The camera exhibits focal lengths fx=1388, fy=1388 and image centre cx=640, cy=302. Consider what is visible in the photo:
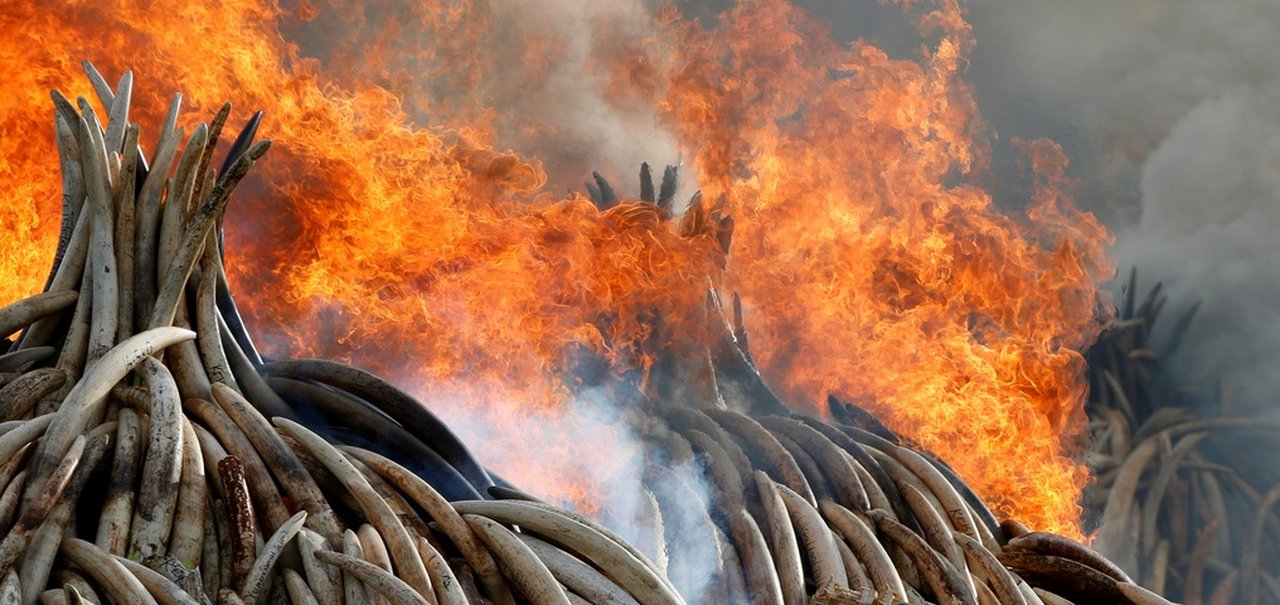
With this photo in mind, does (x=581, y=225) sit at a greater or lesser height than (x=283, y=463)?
greater

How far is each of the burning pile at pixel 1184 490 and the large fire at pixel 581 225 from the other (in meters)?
0.39

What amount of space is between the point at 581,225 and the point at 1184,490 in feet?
10.7

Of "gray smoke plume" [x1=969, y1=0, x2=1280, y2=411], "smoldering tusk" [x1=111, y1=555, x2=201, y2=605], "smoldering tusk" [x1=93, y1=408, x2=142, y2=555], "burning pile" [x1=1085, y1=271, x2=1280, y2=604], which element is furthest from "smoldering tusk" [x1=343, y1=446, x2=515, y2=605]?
"gray smoke plume" [x1=969, y1=0, x2=1280, y2=411]

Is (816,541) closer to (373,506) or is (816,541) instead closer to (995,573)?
(995,573)

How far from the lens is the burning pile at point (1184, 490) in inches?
230

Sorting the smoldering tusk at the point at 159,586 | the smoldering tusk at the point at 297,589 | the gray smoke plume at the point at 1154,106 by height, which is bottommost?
the smoldering tusk at the point at 159,586

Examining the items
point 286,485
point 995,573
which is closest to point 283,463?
point 286,485

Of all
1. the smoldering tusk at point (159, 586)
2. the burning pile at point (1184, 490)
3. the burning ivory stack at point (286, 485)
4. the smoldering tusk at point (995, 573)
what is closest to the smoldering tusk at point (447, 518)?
the burning ivory stack at point (286, 485)

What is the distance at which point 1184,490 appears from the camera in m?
6.04

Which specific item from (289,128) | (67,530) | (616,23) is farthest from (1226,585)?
(67,530)

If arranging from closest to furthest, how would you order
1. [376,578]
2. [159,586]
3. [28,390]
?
[159,586] → [376,578] → [28,390]

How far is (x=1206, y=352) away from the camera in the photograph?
723 cm

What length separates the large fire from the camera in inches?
161

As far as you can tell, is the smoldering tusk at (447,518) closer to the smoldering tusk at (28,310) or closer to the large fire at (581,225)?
the smoldering tusk at (28,310)
